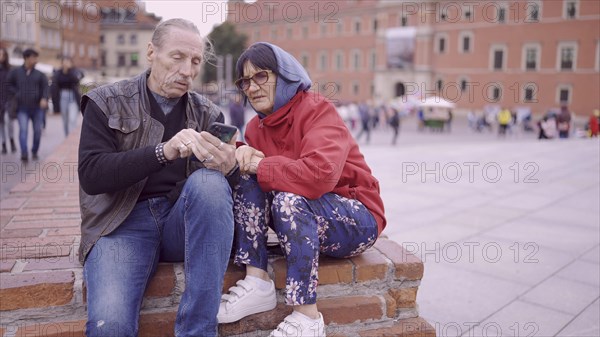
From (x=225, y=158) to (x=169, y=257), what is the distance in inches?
21.5

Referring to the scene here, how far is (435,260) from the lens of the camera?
3.92m

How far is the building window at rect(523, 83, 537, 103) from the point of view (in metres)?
41.2

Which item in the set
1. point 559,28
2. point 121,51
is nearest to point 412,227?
point 559,28

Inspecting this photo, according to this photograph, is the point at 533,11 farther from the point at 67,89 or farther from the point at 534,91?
the point at 67,89

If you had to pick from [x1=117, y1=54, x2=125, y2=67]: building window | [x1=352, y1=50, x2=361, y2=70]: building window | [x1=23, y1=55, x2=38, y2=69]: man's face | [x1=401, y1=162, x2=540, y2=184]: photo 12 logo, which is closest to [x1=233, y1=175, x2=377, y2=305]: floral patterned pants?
[x1=401, y1=162, x2=540, y2=184]: photo 12 logo

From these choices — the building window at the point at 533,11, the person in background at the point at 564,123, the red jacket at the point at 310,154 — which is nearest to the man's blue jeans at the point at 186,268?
the red jacket at the point at 310,154

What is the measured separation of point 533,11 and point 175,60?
153 ft

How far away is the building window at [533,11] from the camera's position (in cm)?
4216

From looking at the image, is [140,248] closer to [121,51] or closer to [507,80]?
[507,80]

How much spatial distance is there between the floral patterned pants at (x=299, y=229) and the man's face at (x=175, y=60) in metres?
0.50

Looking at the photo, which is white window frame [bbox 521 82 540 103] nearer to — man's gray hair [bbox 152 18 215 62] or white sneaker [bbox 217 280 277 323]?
man's gray hair [bbox 152 18 215 62]

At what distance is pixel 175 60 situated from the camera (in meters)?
2.21

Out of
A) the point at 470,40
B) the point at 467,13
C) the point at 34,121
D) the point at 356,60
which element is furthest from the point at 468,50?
the point at 34,121

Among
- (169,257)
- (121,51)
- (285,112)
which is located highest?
(121,51)
